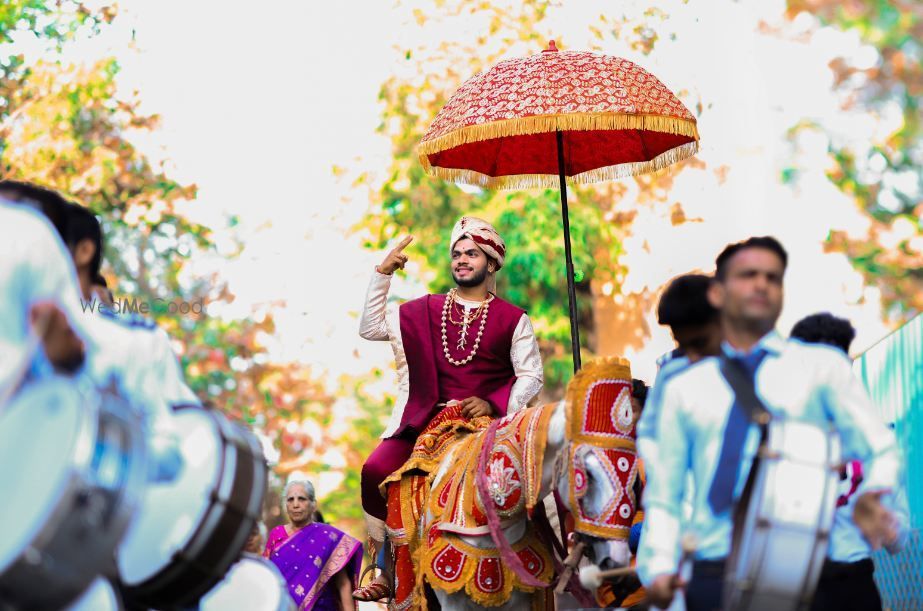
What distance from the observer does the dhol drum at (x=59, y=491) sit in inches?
156

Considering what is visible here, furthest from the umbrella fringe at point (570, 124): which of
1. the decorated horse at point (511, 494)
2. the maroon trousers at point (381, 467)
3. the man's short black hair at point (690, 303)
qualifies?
the man's short black hair at point (690, 303)

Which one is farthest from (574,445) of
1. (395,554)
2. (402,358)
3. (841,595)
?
(402,358)

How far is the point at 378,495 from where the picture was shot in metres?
7.91

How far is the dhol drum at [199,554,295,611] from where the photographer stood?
17.6 feet

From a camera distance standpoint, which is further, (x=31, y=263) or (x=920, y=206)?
(x=920, y=206)

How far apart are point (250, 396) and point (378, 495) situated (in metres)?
13.1

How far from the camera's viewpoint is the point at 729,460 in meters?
4.12

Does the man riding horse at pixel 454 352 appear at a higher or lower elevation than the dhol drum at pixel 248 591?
higher

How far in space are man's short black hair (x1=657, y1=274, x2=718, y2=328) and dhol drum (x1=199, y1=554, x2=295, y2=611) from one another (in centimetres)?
191

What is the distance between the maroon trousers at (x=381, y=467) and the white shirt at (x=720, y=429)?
144 inches

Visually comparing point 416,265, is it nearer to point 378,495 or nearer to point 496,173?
point 496,173

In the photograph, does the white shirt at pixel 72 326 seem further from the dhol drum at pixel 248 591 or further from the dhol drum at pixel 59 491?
the dhol drum at pixel 248 591

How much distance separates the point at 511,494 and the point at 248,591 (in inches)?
61.3

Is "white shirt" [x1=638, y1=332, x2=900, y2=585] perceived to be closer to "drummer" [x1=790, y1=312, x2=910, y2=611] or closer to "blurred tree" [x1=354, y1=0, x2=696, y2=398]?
"drummer" [x1=790, y1=312, x2=910, y2=611]
